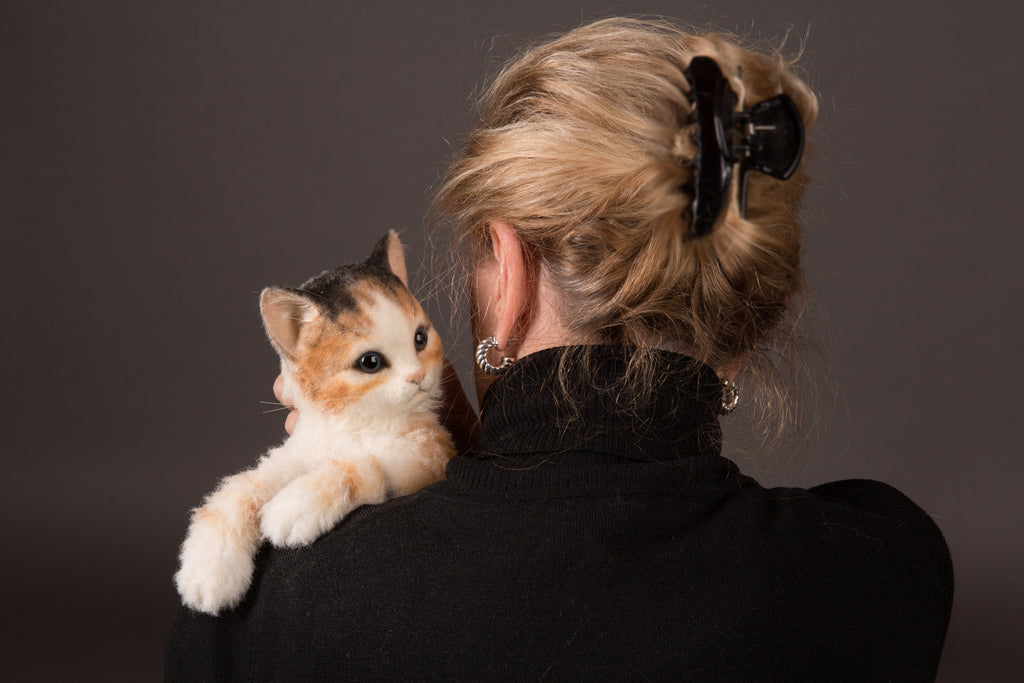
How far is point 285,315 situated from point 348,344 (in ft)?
0.30

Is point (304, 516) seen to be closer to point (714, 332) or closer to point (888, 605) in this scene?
point (714, 332)

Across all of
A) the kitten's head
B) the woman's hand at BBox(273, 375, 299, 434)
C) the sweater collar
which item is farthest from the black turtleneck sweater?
the woman's hand at BBox(273, 375, 299, 434)

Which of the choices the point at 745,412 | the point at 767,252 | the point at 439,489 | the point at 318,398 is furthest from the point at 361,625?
the point at 745,412

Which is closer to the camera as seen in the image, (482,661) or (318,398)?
(482,661)

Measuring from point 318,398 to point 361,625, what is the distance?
0.32m

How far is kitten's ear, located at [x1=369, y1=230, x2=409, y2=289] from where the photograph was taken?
4.79ft

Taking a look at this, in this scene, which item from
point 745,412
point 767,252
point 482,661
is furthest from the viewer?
point 745,412

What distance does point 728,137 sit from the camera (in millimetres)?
1158

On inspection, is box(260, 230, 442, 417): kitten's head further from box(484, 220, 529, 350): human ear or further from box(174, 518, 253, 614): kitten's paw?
box(174, 518, 253, 614): kitten's paw

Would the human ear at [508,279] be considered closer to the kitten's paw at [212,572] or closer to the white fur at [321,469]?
the white fur at [321,469]

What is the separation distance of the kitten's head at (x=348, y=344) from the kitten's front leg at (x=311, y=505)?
0.12m

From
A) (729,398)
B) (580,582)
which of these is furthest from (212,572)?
(729,398)

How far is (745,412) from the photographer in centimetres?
173

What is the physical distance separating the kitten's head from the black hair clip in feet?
1.42
